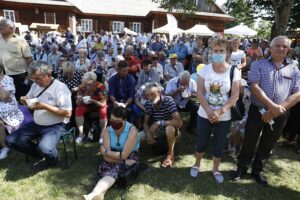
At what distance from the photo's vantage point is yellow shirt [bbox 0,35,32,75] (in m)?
4.63

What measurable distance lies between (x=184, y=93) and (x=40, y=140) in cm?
263

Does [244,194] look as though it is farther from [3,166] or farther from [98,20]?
[98,20]

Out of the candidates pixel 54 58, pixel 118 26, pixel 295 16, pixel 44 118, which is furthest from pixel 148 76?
pixel 118 26

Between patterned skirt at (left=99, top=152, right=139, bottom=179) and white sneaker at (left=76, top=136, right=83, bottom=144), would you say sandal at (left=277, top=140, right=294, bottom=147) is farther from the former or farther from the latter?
white sneaker at (left=76, top=136, right=83, bottom=144)

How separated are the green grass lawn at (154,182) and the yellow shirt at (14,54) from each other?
147cm

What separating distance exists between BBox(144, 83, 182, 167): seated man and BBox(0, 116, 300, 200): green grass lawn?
336 mm

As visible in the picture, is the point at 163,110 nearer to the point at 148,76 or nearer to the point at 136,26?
the point at 148,76

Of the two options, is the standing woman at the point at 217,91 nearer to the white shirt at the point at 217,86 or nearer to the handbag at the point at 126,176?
the white shirt at the point at 217,86

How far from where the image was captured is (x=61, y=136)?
377 cm

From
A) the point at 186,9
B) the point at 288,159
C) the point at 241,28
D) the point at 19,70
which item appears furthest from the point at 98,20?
the point at 288,159

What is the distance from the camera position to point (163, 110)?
13.3 ft

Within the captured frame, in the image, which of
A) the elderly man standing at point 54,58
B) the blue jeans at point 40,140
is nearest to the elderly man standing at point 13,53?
the blue jeans at point 40,140

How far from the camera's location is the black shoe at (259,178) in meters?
3.50

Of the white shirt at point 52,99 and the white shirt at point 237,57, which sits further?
the white shirt at point 237,57
